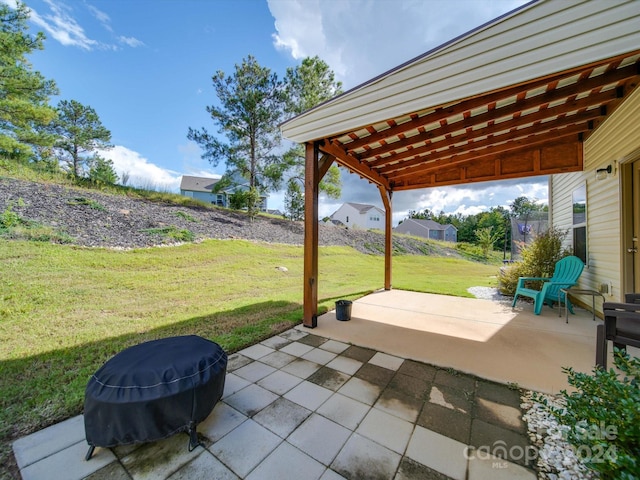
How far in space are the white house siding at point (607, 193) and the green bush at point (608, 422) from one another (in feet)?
11.0

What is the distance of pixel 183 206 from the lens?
11.2 m

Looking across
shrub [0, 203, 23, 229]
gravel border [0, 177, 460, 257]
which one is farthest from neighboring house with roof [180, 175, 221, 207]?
shrub [0, 203, 23, 229]

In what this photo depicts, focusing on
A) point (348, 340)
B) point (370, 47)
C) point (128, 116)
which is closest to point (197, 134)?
point (128, 116)

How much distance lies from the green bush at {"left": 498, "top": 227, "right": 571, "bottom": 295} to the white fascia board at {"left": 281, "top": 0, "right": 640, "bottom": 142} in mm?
4792

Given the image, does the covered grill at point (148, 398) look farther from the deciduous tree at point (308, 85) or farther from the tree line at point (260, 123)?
the deciduous tree at point (308, 85)

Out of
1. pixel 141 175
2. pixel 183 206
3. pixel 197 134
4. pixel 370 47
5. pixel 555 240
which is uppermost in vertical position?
pixel 197 134

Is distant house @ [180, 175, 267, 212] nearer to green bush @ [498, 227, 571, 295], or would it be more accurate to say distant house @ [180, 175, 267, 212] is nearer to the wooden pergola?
the wooden pergola

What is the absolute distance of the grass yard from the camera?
210 cm

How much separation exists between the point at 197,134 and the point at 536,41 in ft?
43.6

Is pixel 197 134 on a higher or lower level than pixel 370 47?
higher

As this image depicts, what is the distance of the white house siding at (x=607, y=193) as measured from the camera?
10.6 ft

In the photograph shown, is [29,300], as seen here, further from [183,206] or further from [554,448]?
[183,206]

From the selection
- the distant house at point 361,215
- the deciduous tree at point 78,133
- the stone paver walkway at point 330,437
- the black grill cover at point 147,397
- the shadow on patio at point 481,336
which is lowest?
the stone paver walkway at point 330,437

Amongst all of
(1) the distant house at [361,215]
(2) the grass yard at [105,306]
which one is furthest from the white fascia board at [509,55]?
(1) the distant house at [361,215]
